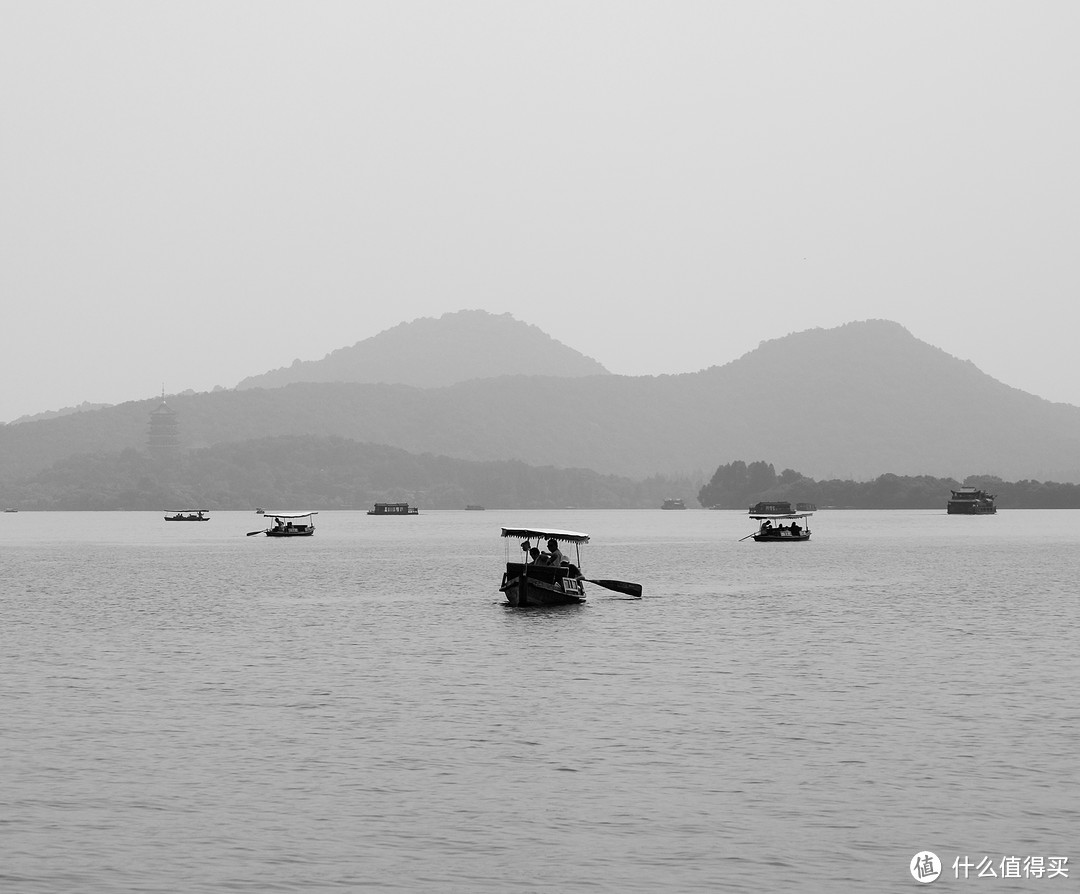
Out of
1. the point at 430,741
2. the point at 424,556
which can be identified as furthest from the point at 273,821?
the point at 424,556

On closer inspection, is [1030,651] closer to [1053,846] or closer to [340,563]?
[1053,846]

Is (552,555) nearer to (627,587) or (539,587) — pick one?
(539,587)

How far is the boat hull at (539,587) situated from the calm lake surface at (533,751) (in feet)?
6.46

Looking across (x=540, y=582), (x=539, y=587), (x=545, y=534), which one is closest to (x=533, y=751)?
(x=545, y=534)

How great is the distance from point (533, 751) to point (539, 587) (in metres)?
48.8

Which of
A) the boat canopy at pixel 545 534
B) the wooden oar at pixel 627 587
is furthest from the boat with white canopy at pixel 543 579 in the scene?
the wooden oar at pixel 627 587

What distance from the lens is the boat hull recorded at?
297 ft

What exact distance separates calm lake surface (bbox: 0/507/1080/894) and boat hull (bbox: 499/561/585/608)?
1.97m

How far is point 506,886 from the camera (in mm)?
27859

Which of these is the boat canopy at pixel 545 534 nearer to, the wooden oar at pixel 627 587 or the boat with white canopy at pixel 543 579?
the boat with white canopy at pixel 543 579

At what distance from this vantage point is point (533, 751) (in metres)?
41.4

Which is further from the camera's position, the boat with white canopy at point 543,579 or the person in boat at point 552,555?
the person in boat at point 552,555

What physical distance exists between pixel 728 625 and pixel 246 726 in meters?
42.4

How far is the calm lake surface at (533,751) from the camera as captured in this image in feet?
97.4
